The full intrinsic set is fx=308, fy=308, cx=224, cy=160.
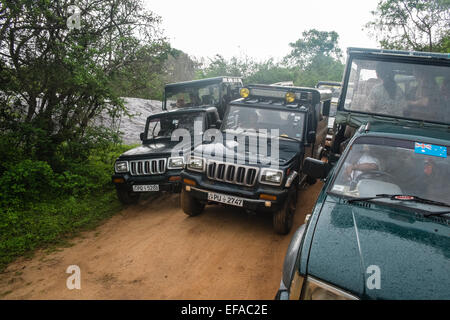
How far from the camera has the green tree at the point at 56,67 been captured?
19.7 ft

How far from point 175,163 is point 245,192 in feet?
5.92

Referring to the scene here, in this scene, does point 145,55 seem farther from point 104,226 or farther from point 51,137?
point 104,226

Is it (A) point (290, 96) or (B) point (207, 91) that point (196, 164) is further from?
(B) point (207, 91)

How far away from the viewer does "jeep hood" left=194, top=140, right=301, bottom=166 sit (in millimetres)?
4820

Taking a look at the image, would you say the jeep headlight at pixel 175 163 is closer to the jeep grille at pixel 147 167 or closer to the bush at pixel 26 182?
the jeep grille at pixel 147 167

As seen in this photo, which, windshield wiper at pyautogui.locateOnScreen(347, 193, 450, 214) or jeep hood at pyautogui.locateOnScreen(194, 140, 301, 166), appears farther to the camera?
jeep hood at pyautogui.locateOnScreen(194, 140, 301, 166)

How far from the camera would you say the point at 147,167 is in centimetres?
596

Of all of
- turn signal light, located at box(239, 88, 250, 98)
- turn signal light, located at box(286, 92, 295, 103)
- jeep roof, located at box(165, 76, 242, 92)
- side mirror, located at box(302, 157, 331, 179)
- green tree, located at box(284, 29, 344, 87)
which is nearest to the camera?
side mirror, located at box(302, 157, 331, 179)

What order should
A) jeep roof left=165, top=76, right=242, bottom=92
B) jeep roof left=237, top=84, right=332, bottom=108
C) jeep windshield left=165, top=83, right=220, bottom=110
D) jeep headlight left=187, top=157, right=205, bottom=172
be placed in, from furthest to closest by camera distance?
jeep windshield left=165, top=83, right=220, bottom=110
jeep roof left=165, top=76, right=242, bottom=92
jeep roof left=237, top=84, right=332, bottom=108
jeep headlight left=187, top=157, right=205, bottom=172

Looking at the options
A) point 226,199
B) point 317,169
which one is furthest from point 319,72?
point 317,169

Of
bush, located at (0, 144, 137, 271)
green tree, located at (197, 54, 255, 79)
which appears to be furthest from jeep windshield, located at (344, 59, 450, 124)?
green tree, located at (197, 54, 255, 79)

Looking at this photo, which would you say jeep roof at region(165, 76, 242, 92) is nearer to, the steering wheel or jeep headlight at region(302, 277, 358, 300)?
the steering wheel

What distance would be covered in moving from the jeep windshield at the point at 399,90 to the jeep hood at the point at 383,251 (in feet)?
10.3

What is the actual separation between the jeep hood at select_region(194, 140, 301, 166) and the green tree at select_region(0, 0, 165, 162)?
307 cm
